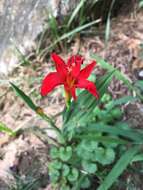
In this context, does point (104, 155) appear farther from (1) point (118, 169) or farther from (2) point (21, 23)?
(2) point (21, 23)

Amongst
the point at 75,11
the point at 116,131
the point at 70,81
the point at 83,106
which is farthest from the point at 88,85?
the point at 75,11

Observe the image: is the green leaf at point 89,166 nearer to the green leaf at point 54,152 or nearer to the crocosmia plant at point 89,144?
the crocosmia plant at point 89,144

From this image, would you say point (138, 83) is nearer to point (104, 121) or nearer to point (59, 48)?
point (104, 121)

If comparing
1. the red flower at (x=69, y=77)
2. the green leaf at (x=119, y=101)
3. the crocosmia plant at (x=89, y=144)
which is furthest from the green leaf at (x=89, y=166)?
the red flower at (x=69, y=77)

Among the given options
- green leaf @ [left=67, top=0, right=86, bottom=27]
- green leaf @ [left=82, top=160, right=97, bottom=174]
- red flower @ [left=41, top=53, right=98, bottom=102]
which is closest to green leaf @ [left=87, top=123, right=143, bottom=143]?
green leaf @ [left=82, top=160, right=97, bottom=174]

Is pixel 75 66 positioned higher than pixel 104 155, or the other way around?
pixel 75 66

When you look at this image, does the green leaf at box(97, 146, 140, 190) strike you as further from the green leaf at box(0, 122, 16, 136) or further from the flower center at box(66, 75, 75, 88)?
the green leaf at box(0, 122, 16, 136)
